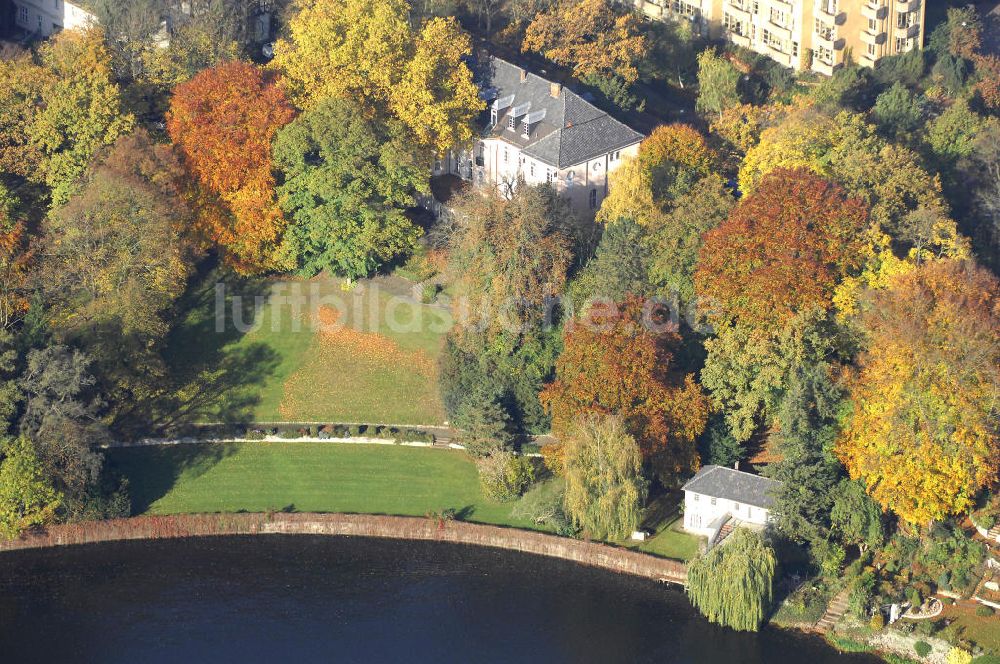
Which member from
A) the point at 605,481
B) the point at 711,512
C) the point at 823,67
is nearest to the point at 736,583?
the point at 711,512

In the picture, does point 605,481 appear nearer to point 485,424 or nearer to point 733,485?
point 733,485

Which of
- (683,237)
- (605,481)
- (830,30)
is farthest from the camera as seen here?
(830,30)

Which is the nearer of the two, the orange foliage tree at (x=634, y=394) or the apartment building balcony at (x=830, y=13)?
the orange foliage tree at (x=634, y=394)

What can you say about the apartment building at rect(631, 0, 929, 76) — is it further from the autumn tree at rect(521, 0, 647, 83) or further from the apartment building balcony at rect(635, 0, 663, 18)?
the autumn tree at rect(521, 0, 647, 83)

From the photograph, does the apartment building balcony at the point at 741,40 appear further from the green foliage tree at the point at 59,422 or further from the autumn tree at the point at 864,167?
the green foliage tree at the point at 59,422

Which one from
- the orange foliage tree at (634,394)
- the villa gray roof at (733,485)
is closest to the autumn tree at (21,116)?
the orange foliage tree at (634,394)

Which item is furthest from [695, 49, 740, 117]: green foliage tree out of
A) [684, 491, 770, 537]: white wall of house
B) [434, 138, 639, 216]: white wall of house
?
[684, 491, 770, 537]: white wall of house
